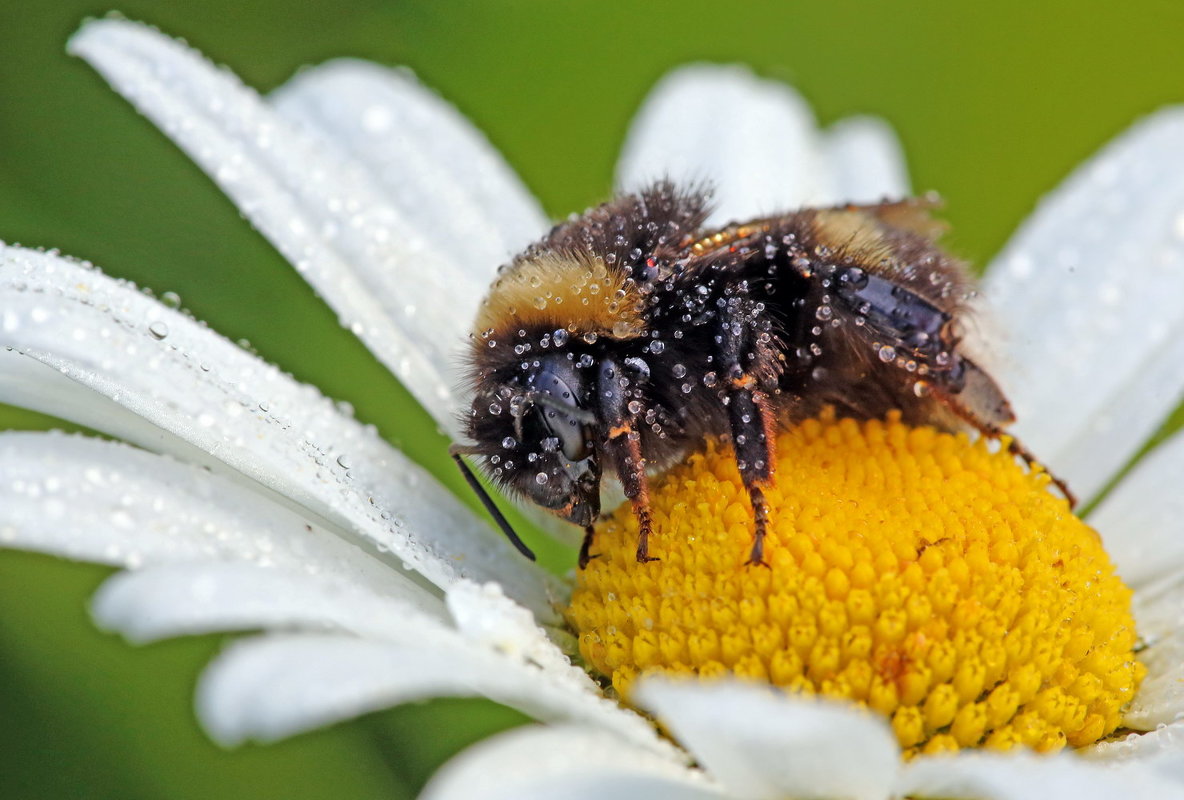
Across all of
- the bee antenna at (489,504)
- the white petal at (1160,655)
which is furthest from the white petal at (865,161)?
the bee antenna at (489,504)

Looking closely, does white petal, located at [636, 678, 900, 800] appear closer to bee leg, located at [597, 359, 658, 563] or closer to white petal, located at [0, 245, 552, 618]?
bee leg, located at [597, 359, 658, 563]

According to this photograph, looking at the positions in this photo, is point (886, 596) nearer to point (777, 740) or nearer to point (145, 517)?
point (777, 740)

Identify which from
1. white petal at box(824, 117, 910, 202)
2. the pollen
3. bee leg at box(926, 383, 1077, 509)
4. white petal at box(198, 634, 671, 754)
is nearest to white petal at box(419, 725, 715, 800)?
white petal at box(198, 634, 671, 754)

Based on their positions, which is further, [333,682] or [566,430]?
[566,430]

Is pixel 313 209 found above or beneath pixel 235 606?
above

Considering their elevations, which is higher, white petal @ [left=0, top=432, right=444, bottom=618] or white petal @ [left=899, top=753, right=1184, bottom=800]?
white petal @ [left=0, top=432, right=444, bottom=618]

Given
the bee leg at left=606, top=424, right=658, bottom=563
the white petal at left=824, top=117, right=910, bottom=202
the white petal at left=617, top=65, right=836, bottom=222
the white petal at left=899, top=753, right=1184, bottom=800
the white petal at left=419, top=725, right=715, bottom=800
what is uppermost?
the white petal at left=617, top=65, right=836, bottom=222

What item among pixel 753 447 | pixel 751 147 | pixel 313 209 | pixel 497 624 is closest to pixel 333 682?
pixel 497 624

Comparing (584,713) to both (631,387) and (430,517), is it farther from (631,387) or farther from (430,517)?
(430,517)
